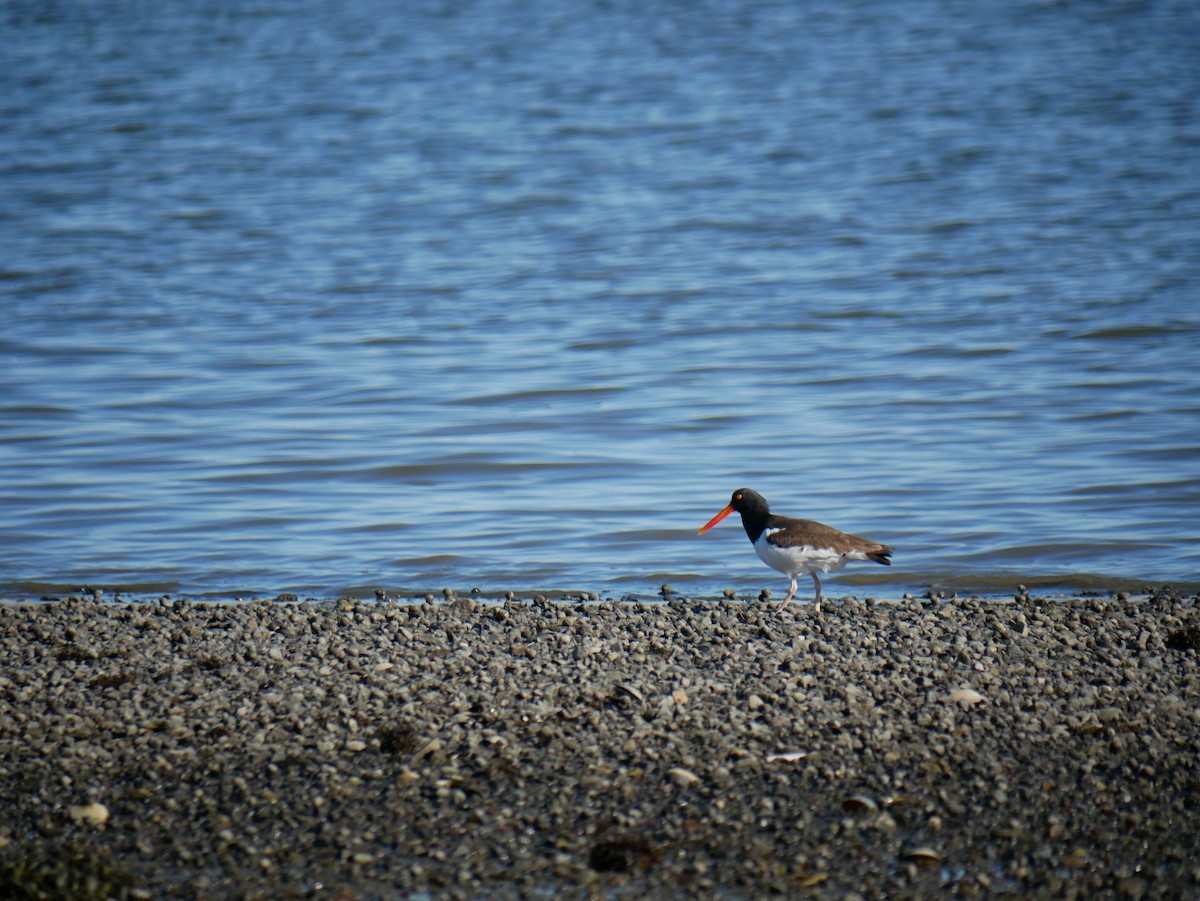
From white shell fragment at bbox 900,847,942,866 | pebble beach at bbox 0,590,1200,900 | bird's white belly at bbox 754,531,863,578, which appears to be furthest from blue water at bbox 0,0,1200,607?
white shell fragment at bbox 900,847,942,866

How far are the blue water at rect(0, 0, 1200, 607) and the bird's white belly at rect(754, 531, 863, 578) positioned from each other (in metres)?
1.03

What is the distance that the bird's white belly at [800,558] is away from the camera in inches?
359

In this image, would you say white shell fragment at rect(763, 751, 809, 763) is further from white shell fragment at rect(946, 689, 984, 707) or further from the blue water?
the blue water

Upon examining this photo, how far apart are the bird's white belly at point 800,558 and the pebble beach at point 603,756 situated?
53 centimetres

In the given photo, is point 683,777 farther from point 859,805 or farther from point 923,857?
point 923,857

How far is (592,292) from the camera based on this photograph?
2281 centimetres

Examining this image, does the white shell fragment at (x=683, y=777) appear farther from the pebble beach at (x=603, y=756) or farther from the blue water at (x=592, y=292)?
the blue water at (x=592, y=292)

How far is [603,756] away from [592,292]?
55.1 feet

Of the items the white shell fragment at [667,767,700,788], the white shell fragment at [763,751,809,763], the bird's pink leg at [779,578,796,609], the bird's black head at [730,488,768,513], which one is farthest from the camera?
the bird's black head at [730,488,768,513]

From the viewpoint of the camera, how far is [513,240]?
90.0ft

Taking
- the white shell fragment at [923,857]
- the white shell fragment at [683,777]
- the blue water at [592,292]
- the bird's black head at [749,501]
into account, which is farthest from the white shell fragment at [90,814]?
the bird's black head at [749,501]

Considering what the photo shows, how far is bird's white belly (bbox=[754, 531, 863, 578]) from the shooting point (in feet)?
29.9

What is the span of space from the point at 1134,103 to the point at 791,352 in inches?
830

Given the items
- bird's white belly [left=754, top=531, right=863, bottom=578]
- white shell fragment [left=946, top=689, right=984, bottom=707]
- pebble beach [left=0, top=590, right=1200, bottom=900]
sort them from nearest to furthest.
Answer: pebble beach [left=0, top=590, right=1200, bottom=900], white shell fragment [left=946, top=689, right=984, bottom=707], bird's white belly [left=754, top=531, right=863, bottom=578]
